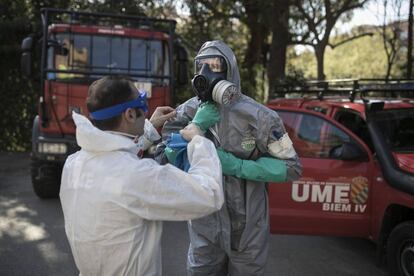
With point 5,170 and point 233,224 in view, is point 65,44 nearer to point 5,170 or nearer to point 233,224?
point 5,170

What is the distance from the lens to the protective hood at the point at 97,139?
5.81 ft

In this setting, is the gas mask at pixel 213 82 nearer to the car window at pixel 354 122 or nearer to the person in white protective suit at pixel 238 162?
the person in white protective suit at pixel 238 162

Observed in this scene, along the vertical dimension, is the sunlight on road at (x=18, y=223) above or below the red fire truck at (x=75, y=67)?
below

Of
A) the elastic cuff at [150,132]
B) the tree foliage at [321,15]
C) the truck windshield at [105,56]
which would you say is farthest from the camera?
the tree foliage at [321,15]

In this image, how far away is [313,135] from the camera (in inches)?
184

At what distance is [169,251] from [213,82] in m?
3.13

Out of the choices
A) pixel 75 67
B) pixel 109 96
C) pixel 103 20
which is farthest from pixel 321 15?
pixel 109 96

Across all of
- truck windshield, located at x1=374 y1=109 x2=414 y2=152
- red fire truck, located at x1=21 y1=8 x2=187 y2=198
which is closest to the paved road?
red fire truck, located at x1=21 y1=8 x2=187 y2=198

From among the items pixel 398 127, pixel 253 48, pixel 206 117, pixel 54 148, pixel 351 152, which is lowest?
pixel 54 148

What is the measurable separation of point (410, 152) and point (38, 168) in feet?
15.8

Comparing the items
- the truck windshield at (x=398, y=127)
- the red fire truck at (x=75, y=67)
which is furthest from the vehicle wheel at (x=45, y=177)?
the truck windshield at (x=398, y=127)

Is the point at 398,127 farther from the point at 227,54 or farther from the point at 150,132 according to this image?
the point at 150,132

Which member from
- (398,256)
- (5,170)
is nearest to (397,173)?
(398,256)

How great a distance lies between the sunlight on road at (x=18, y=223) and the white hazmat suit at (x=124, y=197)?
3.90 m
